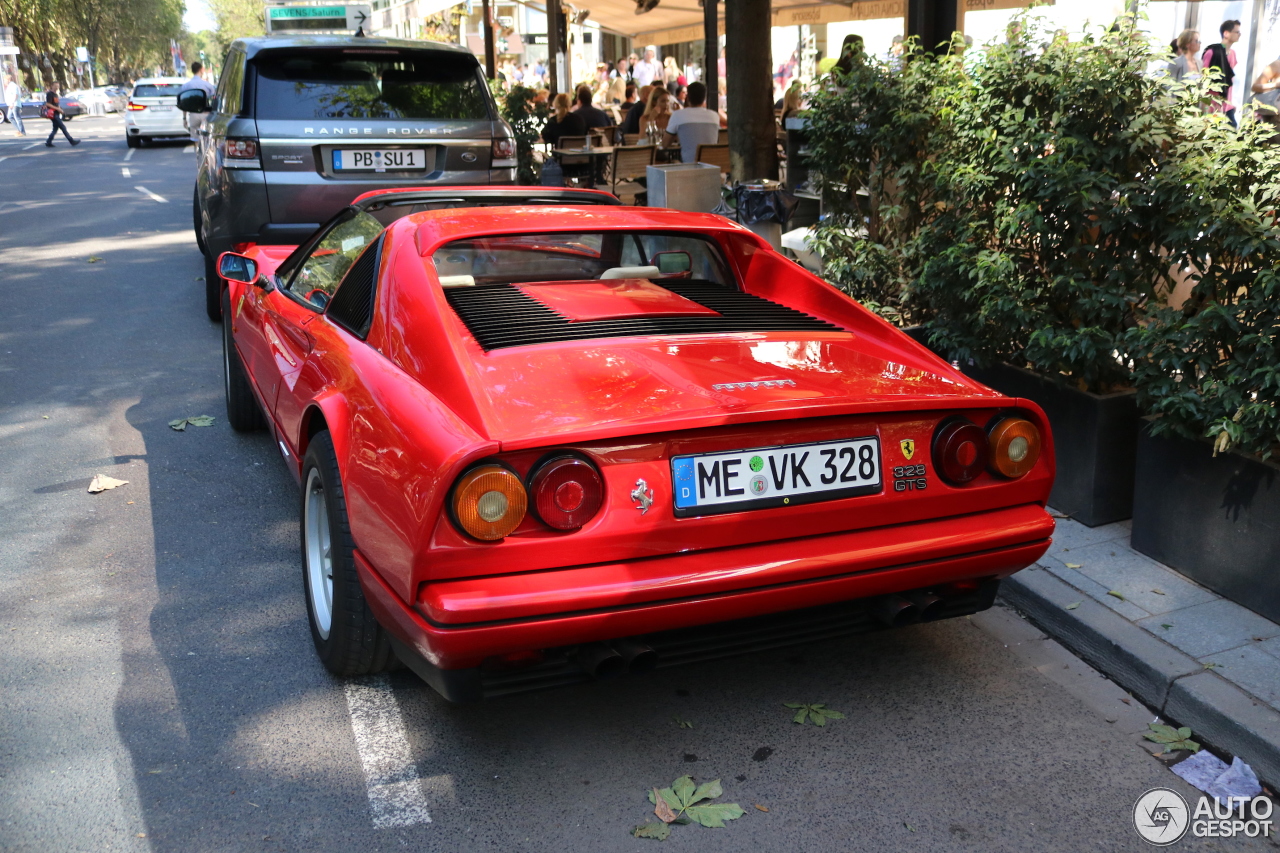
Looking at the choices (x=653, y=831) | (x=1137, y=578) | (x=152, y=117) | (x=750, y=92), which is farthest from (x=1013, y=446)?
(x=152, y=117)

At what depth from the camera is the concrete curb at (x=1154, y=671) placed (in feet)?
9.68

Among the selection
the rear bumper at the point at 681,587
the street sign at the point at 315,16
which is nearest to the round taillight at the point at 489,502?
the rear bumper at the point at 681,587

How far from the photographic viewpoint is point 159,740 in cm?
304

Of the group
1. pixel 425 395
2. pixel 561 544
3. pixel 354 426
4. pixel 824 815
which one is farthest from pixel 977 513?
pixel 354 426

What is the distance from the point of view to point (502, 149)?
8.25 meters

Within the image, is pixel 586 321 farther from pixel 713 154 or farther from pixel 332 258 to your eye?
pixel 713 154

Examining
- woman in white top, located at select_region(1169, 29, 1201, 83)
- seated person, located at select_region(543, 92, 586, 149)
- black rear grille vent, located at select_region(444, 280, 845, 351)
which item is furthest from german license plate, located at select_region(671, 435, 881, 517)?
seated person, located at select_region(543, 92, 586, 149)

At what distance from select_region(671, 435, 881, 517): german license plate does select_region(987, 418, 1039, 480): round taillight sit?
0.36 m

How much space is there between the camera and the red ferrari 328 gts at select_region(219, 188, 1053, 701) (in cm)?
255

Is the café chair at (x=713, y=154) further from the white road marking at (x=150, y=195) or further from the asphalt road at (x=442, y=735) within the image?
the white road marking at (x=150, y=195)

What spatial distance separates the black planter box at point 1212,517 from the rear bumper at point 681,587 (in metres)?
1.03

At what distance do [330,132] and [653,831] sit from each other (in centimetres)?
612

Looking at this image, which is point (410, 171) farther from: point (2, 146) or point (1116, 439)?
point (2, 146)

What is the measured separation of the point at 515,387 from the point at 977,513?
4.13ft
